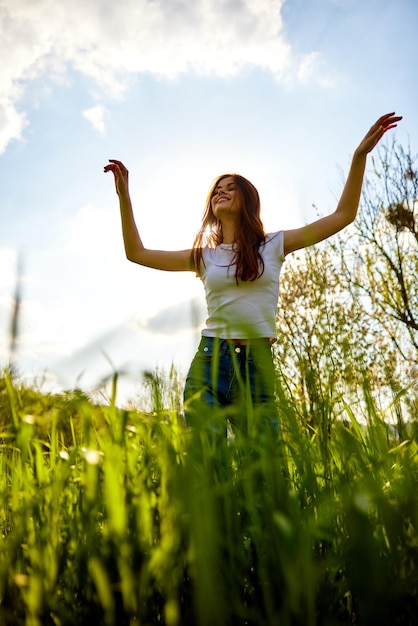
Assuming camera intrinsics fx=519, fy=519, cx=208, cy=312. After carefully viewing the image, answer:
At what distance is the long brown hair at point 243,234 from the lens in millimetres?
2852

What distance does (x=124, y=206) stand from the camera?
3.13m

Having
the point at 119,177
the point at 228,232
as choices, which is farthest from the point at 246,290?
the point at 119,177

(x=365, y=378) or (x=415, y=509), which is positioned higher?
(x=365, y=378)

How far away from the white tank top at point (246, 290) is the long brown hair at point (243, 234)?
0.15 feet

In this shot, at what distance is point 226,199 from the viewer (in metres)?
3.24

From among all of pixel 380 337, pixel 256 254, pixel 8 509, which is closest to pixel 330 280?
pixel 380 337

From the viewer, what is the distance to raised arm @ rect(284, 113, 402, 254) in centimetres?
284

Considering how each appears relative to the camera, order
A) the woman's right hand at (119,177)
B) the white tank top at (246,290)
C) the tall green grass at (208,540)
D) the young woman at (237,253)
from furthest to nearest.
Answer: the woman's right hand at (119,177) < the white tank top at (246,290) < the young woman at (237,253) < the tall green grass at (208,540)

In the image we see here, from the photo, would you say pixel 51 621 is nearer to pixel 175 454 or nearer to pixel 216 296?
pixel 175 454

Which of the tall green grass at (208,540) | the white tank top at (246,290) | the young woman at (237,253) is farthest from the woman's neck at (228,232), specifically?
the tall green grass at (208,540)

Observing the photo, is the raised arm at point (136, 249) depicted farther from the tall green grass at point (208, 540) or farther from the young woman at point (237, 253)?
the tall green grass at point (208, 540)

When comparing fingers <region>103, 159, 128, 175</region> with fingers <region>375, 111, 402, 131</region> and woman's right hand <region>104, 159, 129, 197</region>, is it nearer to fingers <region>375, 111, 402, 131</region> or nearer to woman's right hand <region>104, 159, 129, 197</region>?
woman's right hand <region>104, 159, 129, 197</region>

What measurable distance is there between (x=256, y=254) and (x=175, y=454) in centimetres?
194

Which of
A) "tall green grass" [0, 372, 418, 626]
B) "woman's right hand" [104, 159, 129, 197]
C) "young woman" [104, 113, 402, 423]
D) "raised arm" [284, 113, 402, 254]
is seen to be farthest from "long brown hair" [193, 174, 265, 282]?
"tall green grass" [0, 372, 418, 626]
